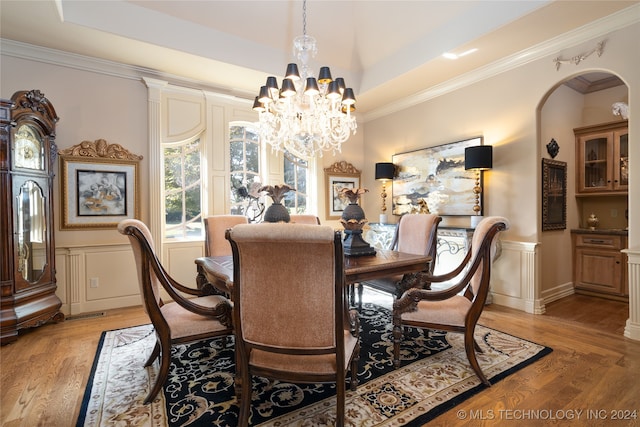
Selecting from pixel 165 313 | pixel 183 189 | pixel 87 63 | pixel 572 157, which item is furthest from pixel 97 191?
pixel 572 157

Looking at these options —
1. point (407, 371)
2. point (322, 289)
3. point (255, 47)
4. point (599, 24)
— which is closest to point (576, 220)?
point (599, 24)

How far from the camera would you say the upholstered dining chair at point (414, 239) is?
2.78m

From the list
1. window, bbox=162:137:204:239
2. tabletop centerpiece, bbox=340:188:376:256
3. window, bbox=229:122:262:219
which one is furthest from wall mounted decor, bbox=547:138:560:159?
window, bbox=162:137:204:239

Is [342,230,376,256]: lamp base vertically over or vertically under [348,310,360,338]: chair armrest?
over

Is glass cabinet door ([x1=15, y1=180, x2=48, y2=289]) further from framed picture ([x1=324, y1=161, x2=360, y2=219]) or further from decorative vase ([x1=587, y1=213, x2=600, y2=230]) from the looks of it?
decorative vase ([x1=587, y1=213, x2=600, y2=230])

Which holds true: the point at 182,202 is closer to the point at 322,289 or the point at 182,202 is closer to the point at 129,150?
the point at 129,150

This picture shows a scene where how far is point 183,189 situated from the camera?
4.18m

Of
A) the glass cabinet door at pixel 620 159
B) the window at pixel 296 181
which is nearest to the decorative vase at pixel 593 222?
the glass cabinet door at pixel 620 159

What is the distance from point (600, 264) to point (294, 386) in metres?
4.31

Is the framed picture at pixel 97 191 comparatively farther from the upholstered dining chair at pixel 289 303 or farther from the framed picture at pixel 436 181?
the framed picture at pixel 436 181

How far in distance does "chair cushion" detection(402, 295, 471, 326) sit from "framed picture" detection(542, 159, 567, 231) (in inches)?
86.1

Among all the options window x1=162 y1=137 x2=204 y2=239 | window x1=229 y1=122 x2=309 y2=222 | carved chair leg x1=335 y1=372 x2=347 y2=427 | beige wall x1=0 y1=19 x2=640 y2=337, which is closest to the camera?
carved chair leg x1=335 y1=372 x2=347 y2=427

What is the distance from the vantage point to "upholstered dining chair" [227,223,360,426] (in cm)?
128

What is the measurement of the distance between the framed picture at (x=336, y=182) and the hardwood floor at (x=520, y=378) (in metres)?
2.90
